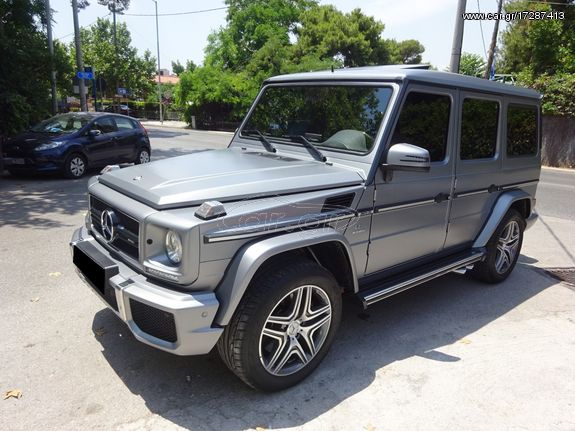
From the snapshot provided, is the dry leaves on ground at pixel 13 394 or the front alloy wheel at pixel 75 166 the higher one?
the front alloy wheel at pixel 75 166

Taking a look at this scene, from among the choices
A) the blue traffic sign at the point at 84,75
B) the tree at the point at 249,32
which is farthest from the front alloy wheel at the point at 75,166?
the tree at the point at 249,32

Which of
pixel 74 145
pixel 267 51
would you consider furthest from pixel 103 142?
pixel 267 51

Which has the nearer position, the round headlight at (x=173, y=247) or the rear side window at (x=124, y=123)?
the round headlight at (x=173, y=247)

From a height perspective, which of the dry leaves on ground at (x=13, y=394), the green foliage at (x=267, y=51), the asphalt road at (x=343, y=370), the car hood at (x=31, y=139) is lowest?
the asphalt road at (x=343, y=370)

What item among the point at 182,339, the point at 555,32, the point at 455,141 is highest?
the point at 555,32

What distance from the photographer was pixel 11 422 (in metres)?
2.62

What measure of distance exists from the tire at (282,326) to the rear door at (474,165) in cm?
164

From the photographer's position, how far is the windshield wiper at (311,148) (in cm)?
357

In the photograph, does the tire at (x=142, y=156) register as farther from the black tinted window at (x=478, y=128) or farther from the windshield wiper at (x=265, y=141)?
the black tinted window at (x=478, y=128)

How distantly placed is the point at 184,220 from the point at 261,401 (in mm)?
1260

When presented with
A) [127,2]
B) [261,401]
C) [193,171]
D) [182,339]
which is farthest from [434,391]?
[127,2]

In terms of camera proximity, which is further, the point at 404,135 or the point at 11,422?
the point at 404,135

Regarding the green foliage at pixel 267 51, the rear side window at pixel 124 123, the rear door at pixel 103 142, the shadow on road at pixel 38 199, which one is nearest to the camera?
the shadow on road at pixel 38 199

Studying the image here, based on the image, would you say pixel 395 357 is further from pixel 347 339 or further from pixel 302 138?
pixel 302 138
